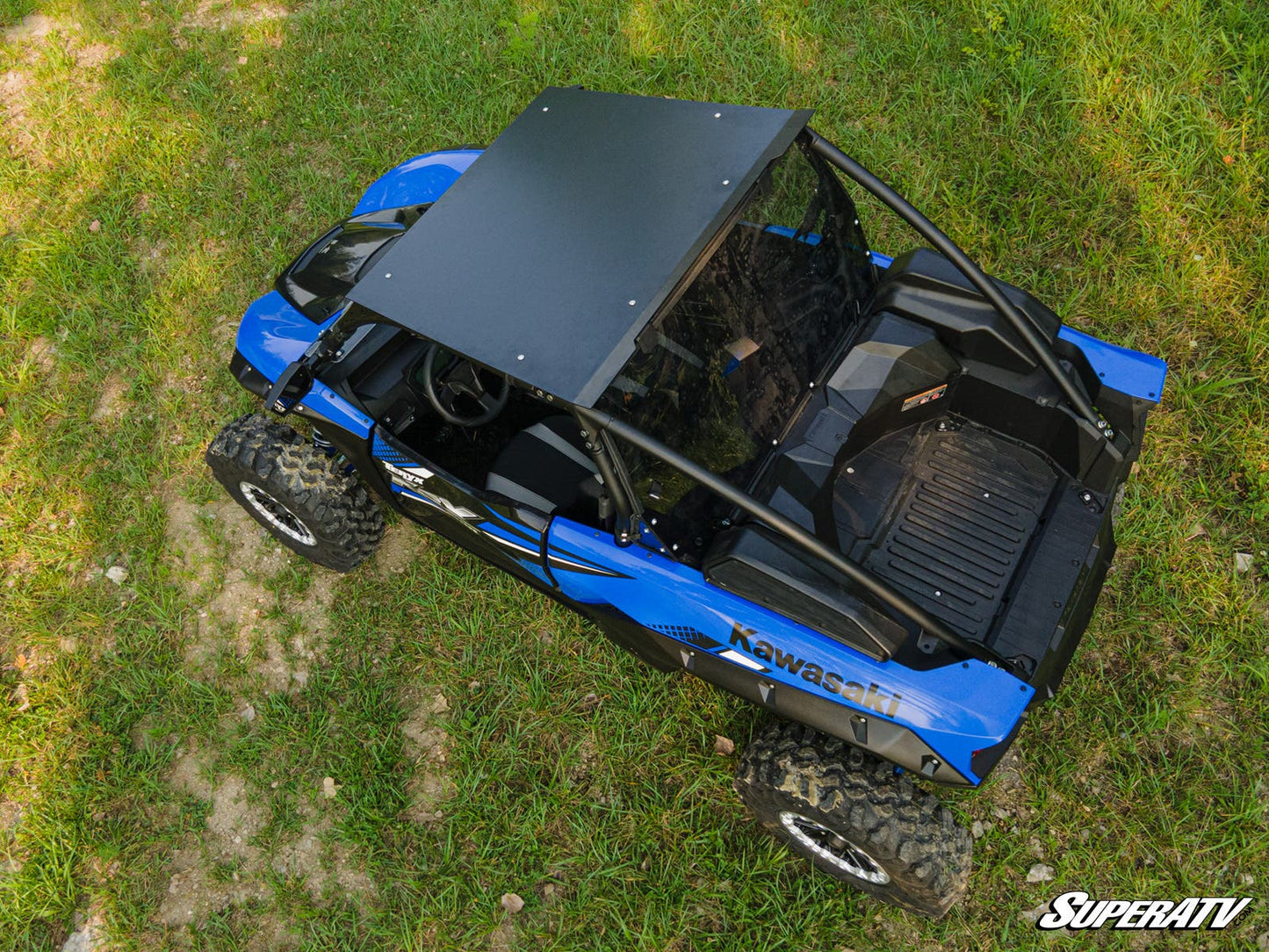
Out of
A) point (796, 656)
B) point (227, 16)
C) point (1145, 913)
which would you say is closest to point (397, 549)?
point (796, 656)

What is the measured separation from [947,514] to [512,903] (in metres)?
2.11

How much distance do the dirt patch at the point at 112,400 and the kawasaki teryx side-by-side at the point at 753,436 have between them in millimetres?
1269

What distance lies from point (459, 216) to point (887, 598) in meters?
1.75

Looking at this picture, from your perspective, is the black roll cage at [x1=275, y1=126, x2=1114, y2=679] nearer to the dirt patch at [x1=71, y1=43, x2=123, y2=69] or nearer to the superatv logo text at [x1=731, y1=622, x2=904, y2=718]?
the superatv logo text at [x1=731, y1=622, x2=904, y2=718]

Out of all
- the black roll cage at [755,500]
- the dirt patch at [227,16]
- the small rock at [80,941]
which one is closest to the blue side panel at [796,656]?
the black roll cage at [755,500]

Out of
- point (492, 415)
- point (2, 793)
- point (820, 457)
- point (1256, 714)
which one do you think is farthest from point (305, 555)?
→ point (1256, 714)

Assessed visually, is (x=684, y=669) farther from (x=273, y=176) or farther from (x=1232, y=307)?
(x=273, y=176)

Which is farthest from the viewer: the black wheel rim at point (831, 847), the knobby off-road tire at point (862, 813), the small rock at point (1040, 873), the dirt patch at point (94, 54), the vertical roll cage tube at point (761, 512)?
the dirt patch at point (94, 54)

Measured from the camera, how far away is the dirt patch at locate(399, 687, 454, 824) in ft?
11.8

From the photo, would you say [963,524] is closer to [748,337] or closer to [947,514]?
[947,514]

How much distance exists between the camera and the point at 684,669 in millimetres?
3178

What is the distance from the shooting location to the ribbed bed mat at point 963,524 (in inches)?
125

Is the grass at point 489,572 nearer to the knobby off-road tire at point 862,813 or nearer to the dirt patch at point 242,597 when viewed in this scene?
the dirt patch at point 242,597

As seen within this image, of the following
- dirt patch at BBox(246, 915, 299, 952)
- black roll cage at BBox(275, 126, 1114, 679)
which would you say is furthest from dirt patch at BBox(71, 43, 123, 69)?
dirt patch at BBox(246, 915, 299, 952)
